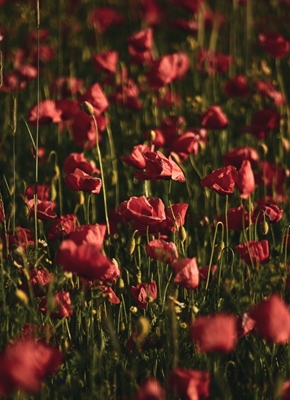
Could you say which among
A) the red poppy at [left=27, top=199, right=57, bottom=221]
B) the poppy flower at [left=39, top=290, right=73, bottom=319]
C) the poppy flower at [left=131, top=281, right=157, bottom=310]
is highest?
the red poppy at [left=27, top=199, right=57, bottom=221]

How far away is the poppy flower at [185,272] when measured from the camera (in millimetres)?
1858

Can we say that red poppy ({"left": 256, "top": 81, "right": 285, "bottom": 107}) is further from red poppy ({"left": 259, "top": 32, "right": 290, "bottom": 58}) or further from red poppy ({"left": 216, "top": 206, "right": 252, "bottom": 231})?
red poppy ({"left": 216, "top": 206, "right": 252, "bottom": 231})

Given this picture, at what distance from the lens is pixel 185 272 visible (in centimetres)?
186

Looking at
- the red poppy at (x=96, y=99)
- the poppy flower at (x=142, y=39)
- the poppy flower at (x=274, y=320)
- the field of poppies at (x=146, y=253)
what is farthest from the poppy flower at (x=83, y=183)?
the poppy flower at (x=142, y=39)

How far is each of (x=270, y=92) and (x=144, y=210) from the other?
1.57m

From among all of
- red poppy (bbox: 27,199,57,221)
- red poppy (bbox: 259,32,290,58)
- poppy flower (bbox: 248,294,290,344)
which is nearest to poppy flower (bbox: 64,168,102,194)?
red poppy (bbox: 27,199,57,221)

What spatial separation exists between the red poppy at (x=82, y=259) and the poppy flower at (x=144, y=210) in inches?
12.8

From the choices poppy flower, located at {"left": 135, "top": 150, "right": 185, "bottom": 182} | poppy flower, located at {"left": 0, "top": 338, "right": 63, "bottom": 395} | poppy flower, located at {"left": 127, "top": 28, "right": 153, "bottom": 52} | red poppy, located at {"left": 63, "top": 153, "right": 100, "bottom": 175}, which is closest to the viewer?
poppy flower, located at {"left": 0, "top": 338, "right": 63, "bottom": 395}

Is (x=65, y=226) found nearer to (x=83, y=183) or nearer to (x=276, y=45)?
(x=83, y=183)

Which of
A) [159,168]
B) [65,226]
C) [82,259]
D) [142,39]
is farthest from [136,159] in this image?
[142,39]

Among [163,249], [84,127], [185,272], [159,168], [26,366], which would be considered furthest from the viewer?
[84,127]

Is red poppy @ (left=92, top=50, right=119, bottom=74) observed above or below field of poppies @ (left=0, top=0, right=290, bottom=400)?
above

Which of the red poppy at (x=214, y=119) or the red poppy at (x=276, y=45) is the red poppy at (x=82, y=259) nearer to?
the red poppy at (x=214, y=119)

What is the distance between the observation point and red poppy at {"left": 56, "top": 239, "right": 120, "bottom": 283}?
174 cm
